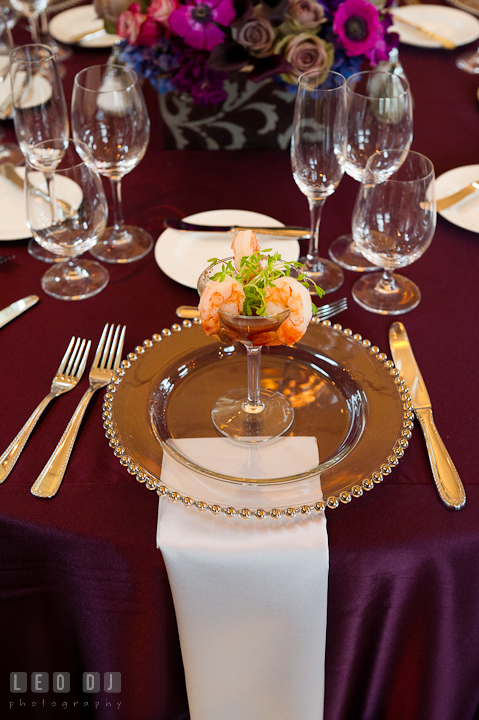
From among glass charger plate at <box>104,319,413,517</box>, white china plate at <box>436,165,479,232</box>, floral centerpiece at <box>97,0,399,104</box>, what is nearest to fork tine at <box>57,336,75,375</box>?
glass charger plate at <box>104,319,413,517</box>

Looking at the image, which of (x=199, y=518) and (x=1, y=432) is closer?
(x=199, y=518)

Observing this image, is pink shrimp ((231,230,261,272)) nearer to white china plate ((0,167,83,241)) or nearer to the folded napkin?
the folded napkin

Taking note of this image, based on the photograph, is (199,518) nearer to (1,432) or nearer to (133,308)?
(1,432)

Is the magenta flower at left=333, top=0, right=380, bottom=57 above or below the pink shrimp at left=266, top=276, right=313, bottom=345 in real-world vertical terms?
above

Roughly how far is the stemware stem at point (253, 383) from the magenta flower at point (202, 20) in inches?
28.4

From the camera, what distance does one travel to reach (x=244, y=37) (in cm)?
132

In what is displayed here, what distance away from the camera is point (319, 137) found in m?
1.12

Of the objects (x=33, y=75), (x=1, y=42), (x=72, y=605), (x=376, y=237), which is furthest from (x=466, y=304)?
(x=1, y=42)

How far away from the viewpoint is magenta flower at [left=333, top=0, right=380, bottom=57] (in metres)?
1.25

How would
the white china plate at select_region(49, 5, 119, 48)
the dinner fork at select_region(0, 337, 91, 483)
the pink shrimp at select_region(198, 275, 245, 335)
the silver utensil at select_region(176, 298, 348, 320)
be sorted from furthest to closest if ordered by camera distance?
the white china plate at select_region(49, 5, 119, 48)
the silver utensil at select_region(176, 298, 348, 320)
the dinner fork at select_region(0, 337, 91, 483)
the pink shrimp at select_region(198, 275, 245, 335)

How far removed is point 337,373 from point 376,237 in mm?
263

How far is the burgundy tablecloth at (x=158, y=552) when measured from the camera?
2.64ft

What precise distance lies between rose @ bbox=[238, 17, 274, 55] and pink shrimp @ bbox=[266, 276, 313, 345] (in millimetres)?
746

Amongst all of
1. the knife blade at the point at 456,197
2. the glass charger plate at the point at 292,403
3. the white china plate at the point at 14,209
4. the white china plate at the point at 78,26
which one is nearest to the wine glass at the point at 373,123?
the knife blade at the point at 456,197
